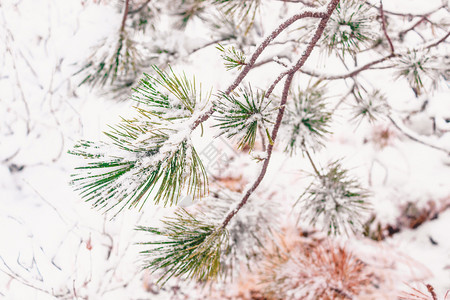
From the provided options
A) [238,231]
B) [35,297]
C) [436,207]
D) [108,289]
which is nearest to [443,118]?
[436,207]

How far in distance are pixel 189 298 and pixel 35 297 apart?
0.62m

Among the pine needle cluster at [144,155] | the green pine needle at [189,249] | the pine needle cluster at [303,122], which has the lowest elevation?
the green pine needle at [189,249]

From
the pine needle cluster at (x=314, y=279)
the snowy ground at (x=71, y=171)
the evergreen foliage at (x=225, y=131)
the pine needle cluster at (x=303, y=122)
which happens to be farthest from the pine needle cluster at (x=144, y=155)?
the pine needle cluster at (x=314, y=279)

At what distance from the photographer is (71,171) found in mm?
1328

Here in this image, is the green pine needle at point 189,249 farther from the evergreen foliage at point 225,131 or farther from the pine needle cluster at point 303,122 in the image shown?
the pine needle cluster at point 303,122

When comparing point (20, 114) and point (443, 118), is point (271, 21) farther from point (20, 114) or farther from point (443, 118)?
point (20, 114)

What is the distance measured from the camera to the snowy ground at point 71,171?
110 centimetres

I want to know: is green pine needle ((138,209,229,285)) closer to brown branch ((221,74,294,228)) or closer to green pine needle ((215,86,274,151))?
brown branch ((221,74,294,228))

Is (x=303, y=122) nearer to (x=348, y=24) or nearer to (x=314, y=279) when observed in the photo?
(x=348, y=24)

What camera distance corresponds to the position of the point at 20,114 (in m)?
1.46

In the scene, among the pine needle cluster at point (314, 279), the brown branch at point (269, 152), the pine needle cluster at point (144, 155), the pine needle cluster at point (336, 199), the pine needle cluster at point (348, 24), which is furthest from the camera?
the pine needle cluster at point (314, 279)

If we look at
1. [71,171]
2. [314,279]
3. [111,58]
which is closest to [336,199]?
[314,279]

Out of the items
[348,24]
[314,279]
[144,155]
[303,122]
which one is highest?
[348,24]

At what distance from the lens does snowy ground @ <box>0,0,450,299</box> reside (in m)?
1.10
